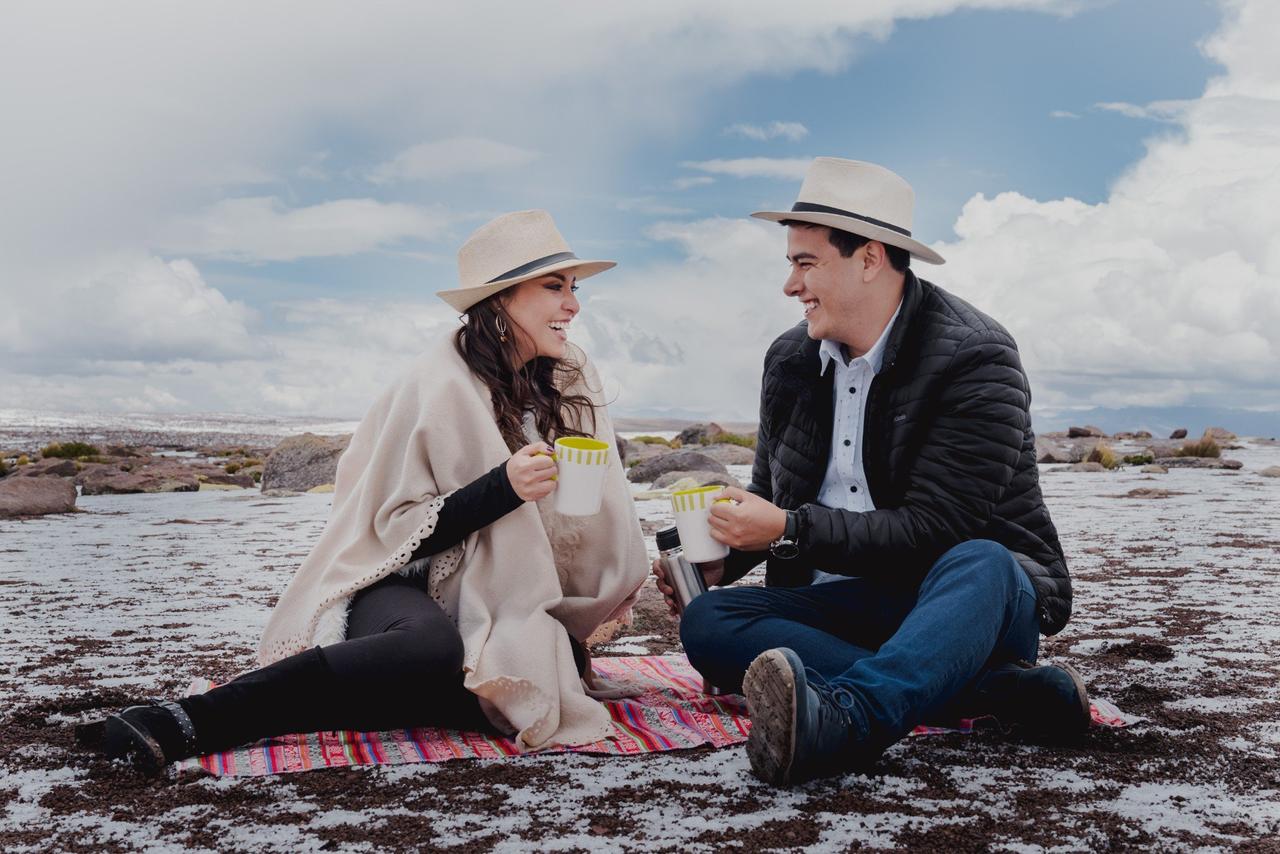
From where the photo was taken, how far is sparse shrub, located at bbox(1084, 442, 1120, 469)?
1844 cm

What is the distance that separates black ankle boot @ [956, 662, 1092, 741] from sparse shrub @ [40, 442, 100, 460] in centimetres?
2455

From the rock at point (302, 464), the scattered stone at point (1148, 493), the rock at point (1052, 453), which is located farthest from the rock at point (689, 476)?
the rock at point (1052, 453)

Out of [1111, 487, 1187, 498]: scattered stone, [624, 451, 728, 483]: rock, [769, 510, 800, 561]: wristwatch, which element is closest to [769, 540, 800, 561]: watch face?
[769, 510, 800, 561]: wristwatch

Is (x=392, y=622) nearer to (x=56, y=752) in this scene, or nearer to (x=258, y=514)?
(x=56, y=752)

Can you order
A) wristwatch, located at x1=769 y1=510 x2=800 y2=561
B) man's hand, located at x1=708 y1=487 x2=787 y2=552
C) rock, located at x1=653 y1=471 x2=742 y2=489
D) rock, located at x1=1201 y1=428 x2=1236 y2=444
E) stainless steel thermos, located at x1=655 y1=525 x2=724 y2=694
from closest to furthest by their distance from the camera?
man's hand, located at x1=708 y1=487 x2=787 y2=552 → wristwatch, located at x1=769 y1=510 x2=800 y2=561 → stainless steel thermos, located at x1=655 y1=525 x2=724 y2=694 → rock, located at x1=653 y1=471 x2=742 y2=489 → rock, located at x1=1201 y1=428 x2=1236 y2=444

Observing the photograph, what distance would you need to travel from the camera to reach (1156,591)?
221 inches

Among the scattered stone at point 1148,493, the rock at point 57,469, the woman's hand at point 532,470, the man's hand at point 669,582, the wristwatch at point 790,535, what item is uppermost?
the woman's hand at point 532,470

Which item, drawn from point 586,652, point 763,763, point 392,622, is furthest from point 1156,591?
point 392,622

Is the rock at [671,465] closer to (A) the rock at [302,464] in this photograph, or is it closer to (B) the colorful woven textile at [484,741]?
(A) the rock at [302,464]

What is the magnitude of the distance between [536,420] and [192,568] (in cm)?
477

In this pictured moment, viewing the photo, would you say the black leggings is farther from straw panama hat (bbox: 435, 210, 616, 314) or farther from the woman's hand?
straw panama hat (bbox: 435, 210, 616, 314)

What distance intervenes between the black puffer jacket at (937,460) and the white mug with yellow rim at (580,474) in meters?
0.58

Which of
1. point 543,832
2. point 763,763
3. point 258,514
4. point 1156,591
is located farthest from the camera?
point 258,514

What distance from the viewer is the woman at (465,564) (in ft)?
9.35
